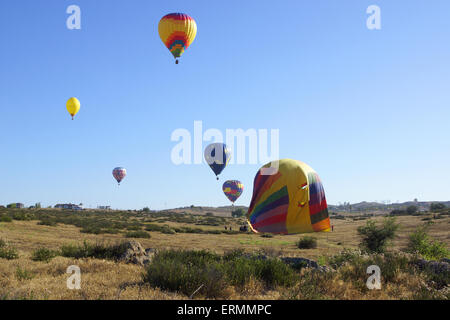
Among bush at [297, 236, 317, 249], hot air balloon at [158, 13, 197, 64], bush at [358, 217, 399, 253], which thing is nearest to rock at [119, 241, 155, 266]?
bush at [358, 217, 399, 253]

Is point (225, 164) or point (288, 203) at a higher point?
point (225, 164)

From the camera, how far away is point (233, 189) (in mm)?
68062

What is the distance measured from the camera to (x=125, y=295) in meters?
7.05

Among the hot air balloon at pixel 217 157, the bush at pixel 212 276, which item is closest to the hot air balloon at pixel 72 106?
the hot air balloon at pixel 217 157

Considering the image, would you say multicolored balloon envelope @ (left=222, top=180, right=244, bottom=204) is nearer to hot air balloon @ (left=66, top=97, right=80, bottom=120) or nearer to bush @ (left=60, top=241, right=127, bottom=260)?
hot air balloon @ (left=66, top=97, right=80, bottom=120)

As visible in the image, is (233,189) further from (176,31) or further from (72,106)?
(176,31)

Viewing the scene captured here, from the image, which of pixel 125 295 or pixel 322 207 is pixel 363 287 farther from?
pixel 322 207

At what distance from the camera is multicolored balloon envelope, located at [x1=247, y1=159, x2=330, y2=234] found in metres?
23.1

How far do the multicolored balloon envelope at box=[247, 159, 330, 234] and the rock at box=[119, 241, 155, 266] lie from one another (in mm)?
11345

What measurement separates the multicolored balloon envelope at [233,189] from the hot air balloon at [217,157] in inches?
617

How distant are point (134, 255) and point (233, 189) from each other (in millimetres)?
55121

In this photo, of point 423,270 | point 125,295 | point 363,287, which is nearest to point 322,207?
point 423,270

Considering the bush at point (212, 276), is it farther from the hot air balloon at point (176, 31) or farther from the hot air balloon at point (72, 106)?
the hot air balloon at point (72, 106)
